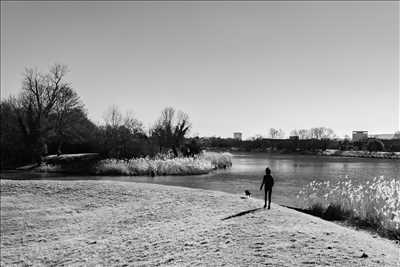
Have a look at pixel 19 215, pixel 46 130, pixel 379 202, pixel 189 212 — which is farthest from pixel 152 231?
pixel 46 130

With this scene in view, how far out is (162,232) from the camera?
8961 mm

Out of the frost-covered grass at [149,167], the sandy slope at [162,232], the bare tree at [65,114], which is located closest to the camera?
the sandy slope at [162,232]

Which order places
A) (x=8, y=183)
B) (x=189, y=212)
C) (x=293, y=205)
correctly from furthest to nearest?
(x=8, y=183)
(x=293, y=205)
(x=189, y=212)

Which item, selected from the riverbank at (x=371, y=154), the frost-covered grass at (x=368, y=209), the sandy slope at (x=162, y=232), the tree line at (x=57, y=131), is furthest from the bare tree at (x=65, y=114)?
the riverbank at (x=371, y=154)

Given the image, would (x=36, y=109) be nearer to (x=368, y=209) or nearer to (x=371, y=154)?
(x=368, y=209)

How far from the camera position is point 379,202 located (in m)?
11.1

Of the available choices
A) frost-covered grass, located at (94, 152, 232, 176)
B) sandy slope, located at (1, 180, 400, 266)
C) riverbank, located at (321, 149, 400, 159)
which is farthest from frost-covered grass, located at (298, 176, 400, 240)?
riverbank, located at (321, 149, 400, 159)

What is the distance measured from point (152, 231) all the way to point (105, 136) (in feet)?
85.3

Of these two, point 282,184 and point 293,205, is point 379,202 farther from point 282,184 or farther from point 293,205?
point 282,184

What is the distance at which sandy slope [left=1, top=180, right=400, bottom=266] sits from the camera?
6.36 metres

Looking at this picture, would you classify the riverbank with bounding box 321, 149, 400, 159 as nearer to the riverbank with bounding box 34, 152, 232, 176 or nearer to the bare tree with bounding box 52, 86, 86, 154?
the riverbank with bounding box 34, 152, 232, 176

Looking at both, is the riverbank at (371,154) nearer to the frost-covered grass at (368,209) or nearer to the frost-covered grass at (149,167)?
the frost-covered grass at (149,167)

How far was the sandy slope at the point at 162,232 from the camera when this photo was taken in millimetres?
6363

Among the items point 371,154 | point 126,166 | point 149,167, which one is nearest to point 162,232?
point 149,167
